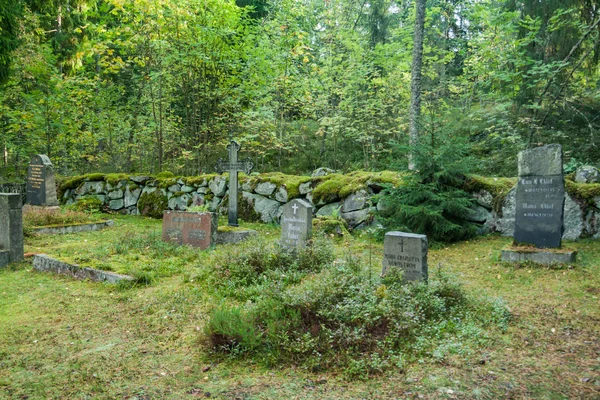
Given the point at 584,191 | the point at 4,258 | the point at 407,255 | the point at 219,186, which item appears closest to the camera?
the point at 407,255

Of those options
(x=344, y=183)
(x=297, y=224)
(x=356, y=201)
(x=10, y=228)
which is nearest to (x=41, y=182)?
(x=10, y=228)

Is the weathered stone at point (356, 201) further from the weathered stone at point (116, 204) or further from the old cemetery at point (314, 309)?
the weathered stone at point (116, 204)

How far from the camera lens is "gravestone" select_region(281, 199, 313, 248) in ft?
22.8

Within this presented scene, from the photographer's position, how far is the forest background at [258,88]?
34.2 feet

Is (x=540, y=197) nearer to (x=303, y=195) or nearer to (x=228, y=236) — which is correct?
(x=303, y=195)

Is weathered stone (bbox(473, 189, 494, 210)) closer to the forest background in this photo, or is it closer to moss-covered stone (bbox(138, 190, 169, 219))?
the forest background

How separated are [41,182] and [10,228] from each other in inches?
250

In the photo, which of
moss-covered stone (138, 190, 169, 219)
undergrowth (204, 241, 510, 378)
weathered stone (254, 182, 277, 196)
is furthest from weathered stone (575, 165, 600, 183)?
moss-covered stone (138, 190, 169, 219)

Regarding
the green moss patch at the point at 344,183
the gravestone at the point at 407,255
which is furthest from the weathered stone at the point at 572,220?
the gravestone at the point at 407,255

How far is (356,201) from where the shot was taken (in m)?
9.77

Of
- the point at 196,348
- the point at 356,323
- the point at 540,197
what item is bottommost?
the point at 196,348

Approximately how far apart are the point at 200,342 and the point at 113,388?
2.78ft

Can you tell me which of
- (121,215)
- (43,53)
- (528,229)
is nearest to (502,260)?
(528,229)

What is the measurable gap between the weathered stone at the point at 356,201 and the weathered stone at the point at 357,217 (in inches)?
4.0
